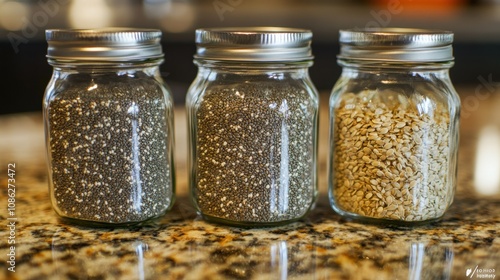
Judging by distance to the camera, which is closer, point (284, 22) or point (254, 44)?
point (254, 44)

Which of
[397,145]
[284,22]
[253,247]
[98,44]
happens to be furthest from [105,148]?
[284,22]

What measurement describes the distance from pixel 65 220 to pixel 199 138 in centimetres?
23

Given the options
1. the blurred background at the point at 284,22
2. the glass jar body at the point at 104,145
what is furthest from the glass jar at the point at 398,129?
the blurred background at the point at 284,22

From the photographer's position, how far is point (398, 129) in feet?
2.59

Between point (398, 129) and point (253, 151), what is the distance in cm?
21

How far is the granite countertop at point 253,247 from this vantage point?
0.64m

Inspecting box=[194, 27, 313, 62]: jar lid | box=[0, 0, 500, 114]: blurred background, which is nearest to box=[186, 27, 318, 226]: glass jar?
box=[194, 27, 313, 62]: jar lid

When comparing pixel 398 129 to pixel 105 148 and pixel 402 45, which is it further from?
pixel 105 148

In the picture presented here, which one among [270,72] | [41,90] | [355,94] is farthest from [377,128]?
[41,90]

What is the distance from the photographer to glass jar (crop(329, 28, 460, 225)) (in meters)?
0.79

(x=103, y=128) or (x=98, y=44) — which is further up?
(x=98, y=44)

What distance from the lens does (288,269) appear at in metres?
0.65

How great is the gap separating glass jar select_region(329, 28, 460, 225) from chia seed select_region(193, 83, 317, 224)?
7 cm

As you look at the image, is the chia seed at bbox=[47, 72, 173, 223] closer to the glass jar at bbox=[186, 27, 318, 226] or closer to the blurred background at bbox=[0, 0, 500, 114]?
the glass jar at bbox=[186, 27, 318, 226]
